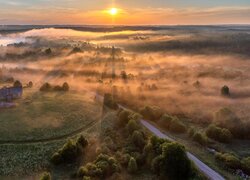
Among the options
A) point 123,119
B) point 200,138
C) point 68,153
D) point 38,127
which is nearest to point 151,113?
point 123,119

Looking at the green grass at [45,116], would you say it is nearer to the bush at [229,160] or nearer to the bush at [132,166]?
the bush at [132,166]

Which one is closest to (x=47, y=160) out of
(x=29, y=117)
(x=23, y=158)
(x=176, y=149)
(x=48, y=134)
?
(x=23, y=158)

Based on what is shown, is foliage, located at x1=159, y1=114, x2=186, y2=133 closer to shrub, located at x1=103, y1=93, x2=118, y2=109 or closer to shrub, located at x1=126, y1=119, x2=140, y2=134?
shrub, located at x1=126, y1=119, x2=140, y2=134

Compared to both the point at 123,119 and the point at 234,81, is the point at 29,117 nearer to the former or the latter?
the point at 123,119

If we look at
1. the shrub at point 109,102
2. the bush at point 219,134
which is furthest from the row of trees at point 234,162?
the shrub at point 109,102

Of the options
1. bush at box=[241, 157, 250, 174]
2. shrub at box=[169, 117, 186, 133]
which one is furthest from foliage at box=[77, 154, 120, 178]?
bush at box=[241, 157, 250, 174]

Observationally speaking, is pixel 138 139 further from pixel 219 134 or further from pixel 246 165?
pixel 246 165
